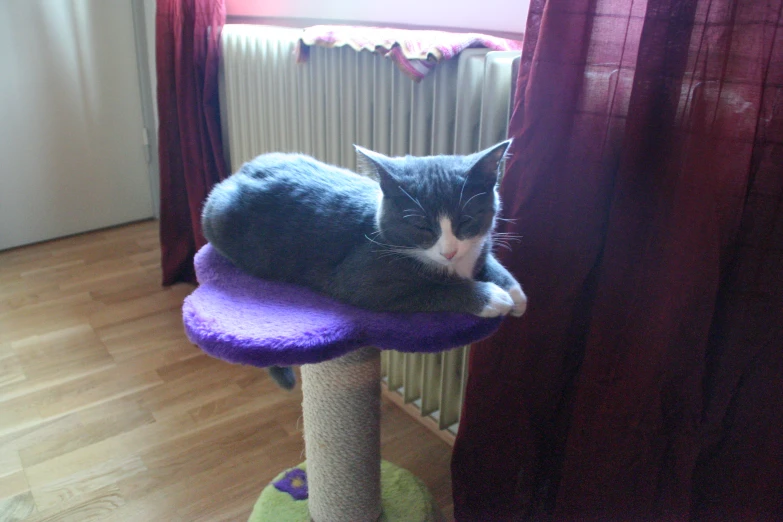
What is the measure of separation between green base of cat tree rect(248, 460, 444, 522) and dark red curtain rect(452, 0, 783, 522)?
0.29m

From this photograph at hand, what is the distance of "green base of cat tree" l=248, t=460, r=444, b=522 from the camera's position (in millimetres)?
1185

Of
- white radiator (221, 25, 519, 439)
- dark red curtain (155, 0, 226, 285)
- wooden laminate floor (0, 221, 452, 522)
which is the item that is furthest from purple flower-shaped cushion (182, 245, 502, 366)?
dark red curtain (155, 0, 226, 285)

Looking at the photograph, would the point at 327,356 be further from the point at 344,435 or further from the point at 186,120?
the point at 186,120

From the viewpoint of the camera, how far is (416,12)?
4.76 feet

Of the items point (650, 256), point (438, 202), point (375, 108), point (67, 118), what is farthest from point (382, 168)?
point (67, 118)

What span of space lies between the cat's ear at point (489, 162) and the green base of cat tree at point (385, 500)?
2.44ft

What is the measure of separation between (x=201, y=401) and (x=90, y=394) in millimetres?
330

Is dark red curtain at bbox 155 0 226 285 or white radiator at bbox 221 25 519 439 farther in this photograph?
dark red curtain at bbox 155 0 226 285

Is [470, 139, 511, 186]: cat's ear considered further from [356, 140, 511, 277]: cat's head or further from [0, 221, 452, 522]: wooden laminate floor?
[0, 221, 452, 522]: wooden laminate floor

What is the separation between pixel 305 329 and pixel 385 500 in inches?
23.7

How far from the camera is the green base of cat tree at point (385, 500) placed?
1.19 meters

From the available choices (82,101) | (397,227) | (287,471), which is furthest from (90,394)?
(82,101)

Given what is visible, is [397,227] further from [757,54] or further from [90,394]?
[90,394]

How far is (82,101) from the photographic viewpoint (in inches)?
100
